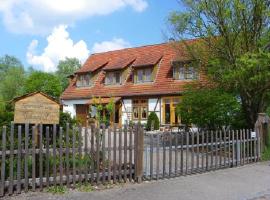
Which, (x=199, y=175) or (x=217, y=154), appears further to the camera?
(x=217, y=154)

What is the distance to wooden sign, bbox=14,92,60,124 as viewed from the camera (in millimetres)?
10250

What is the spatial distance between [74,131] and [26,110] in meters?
1.28

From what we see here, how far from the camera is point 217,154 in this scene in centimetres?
1386

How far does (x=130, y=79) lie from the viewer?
125 ft

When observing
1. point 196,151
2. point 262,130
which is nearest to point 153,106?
point 262,130

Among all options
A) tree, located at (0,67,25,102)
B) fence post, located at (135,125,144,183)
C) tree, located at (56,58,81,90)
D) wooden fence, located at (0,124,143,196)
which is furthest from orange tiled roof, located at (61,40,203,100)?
tree, located at (56,58,81,90)

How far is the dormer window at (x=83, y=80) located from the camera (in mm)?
41781

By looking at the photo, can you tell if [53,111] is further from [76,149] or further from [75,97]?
[75,97]

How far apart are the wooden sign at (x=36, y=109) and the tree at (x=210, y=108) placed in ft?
30.6

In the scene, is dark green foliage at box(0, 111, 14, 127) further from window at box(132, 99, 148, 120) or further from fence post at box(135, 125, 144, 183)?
window at box(132, 99, 148, 120)

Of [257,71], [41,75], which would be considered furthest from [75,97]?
[257,71]

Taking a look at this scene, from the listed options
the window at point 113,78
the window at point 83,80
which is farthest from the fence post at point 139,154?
the window at point 83,80

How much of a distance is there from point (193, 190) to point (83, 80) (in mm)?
32886

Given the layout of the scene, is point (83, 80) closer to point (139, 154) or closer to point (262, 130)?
point (262, 130)
